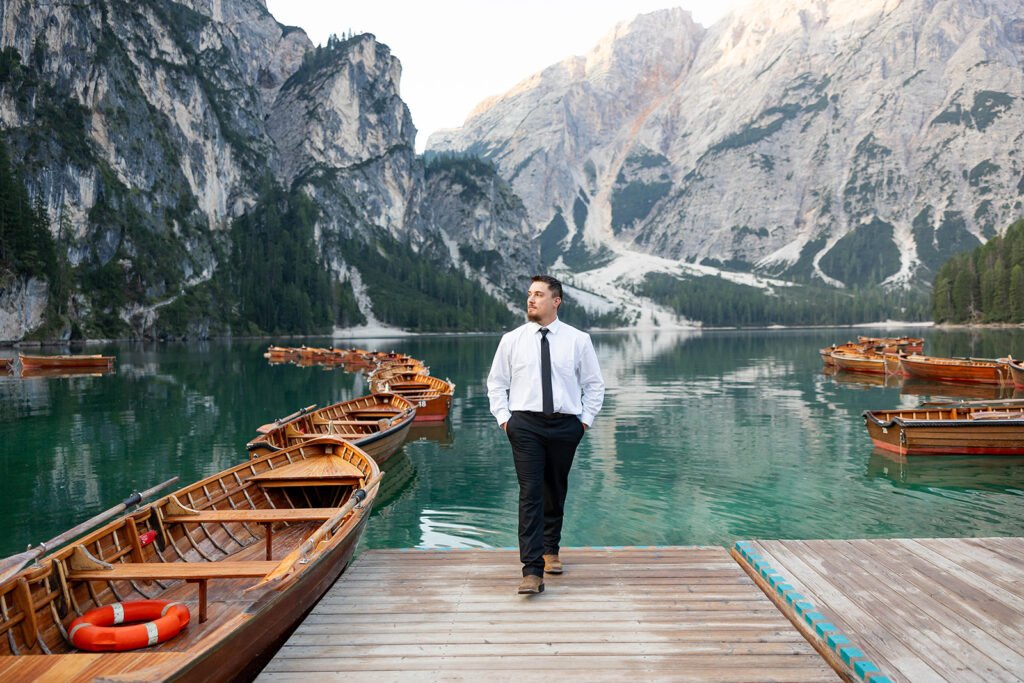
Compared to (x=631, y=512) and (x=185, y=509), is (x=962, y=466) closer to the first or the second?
(x=631, y=512)

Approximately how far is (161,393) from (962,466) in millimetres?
45396

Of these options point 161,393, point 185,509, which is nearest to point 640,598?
point 185,509

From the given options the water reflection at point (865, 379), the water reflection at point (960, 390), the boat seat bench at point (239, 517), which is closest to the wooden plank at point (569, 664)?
the boat seat bench at point (239, 517)

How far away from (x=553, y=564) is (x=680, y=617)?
68.2 inches

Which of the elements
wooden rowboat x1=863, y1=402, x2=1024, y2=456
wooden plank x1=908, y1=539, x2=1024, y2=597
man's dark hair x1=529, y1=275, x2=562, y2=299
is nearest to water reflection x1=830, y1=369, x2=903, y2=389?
wooden rowboat x1=863, y1=402, x2=1024, y2=456

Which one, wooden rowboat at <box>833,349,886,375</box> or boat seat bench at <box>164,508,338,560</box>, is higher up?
Answer: boat seat bench at <box>164,508,338,560</box>

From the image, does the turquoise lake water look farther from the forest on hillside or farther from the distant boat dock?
the forest on hillside

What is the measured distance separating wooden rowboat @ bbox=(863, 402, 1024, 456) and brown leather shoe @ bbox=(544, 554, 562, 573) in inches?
754

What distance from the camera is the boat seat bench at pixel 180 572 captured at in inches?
273

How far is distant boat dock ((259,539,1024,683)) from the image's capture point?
5.95m

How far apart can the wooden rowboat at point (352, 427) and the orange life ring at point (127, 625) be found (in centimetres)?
853

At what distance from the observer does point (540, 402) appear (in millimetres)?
7422

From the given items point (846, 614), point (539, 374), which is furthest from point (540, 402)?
point (846, 614)

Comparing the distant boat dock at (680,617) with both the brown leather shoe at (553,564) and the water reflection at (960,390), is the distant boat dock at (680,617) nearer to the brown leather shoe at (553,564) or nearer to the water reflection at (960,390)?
the brown leather shoe at (553,564)
